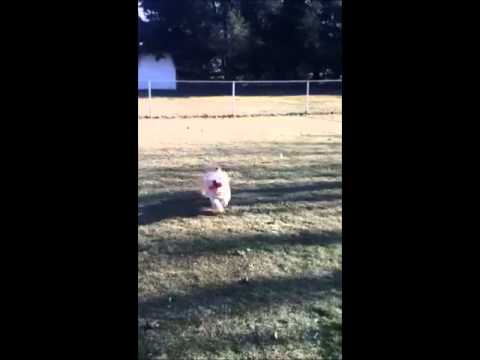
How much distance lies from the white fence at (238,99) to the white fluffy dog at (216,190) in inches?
482

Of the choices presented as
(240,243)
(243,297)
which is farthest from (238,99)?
(243,297)

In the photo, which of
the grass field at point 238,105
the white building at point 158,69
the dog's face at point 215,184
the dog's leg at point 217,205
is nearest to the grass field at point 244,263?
the dog's leg at point 217,205

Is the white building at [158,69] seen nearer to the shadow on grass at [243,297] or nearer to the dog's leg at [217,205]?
the dog's leg at [217,205]

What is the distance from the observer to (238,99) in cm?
2552

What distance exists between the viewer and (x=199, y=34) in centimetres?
3278

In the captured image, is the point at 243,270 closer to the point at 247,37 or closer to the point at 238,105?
the point at 238,105

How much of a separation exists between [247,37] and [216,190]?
2639 centimetres

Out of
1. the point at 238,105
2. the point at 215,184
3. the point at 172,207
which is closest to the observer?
the point at 215,184

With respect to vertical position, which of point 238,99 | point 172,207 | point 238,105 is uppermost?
point 238,99
